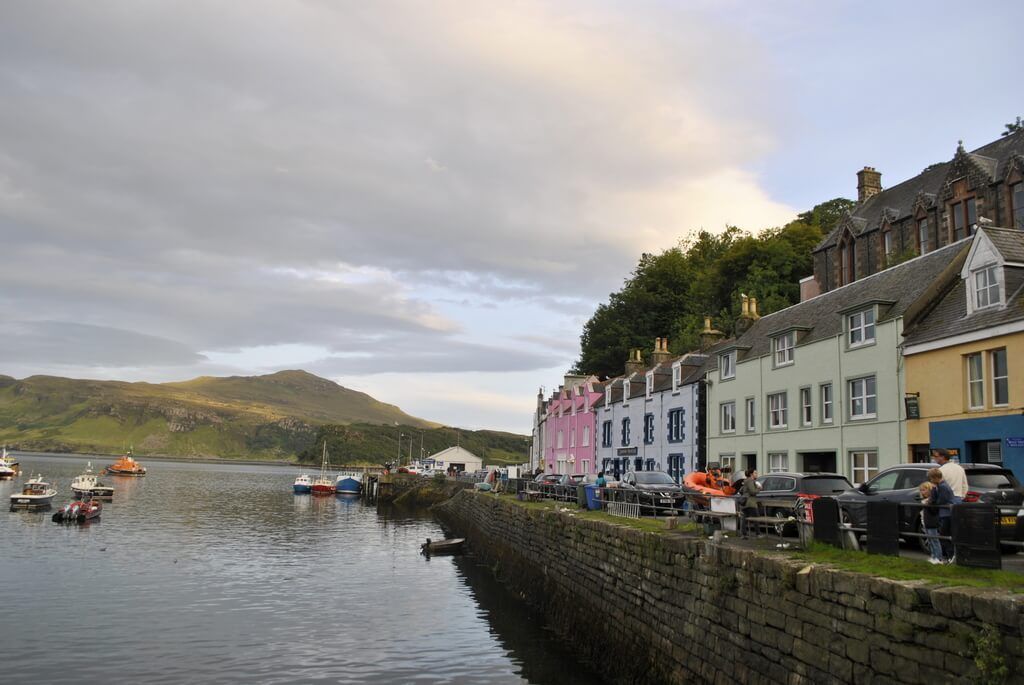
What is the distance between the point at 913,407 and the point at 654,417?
73.0 ft

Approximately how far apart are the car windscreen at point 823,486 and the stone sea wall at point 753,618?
4619 mm

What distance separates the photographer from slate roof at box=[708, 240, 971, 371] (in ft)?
96.8

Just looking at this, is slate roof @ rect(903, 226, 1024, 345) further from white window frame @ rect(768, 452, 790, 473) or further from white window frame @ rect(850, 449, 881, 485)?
white window frame @ rect(768, 452, 790, 473)

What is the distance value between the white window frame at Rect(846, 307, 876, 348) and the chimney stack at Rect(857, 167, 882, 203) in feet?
117

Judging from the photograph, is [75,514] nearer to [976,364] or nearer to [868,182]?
[976,364]

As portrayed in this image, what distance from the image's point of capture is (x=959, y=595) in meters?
8.87

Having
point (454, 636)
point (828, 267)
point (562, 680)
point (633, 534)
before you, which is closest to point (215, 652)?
point (454, 636)

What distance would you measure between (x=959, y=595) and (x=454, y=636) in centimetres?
1874

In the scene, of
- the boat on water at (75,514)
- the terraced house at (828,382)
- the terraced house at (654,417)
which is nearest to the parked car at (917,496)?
the terraced house at (828,382)

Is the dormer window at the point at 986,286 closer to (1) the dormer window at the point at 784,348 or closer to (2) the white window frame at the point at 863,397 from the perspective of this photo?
(2) the white window frame at the point at 863,397

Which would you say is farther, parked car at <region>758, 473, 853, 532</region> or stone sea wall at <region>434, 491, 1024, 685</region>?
parked car at <region>758, 473, 853, 532</region>

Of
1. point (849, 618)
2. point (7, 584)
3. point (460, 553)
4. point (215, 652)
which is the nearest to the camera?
point (849, 618)

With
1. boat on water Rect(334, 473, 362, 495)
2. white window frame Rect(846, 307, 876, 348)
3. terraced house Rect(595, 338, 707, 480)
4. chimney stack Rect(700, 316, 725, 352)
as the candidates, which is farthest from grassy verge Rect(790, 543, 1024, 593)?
boat on water Rect(334, 473, 362, 495)

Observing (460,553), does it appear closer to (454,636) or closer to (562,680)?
(454,636)
